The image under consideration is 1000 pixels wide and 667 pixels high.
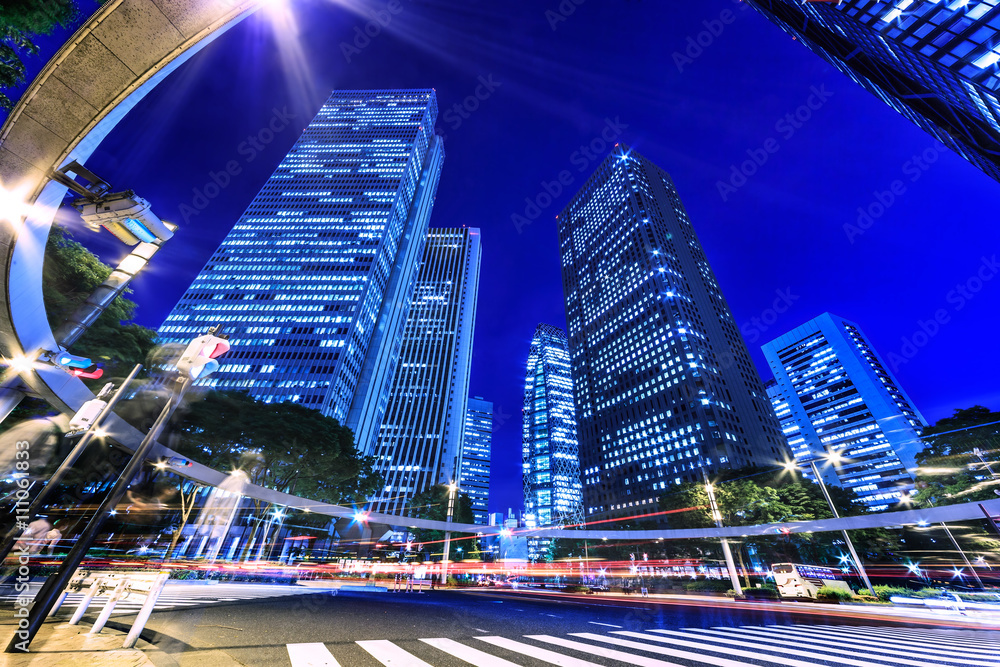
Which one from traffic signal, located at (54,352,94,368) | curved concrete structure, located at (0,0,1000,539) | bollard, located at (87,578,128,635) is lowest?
bollard, located at (87,578,128,635)

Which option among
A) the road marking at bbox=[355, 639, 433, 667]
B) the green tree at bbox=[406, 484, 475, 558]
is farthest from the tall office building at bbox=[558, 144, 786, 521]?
the road marking at bbox=[355, 639, 433, 667]

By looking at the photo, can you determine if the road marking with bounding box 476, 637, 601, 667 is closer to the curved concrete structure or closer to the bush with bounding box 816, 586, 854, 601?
the curved concrete structure

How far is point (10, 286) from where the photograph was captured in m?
7.01

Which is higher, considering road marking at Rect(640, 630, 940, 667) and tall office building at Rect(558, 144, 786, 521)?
tall office building at Rect(558, 144, 786, 521)

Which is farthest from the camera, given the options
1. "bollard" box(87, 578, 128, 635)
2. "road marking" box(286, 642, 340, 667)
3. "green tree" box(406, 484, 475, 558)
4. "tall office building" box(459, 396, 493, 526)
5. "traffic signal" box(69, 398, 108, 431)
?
"tall office building" box(459, 396, 493, 526)

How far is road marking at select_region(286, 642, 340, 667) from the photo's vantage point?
4594 millimetres

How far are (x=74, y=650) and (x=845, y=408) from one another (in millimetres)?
168694

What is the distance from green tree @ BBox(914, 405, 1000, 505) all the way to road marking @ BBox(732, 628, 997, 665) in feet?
125

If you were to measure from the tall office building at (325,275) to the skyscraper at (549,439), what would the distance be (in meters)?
87.4

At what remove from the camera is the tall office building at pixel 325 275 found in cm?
7112

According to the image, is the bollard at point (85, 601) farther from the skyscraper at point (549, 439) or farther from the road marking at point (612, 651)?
the skyscraper at point (549, 439)

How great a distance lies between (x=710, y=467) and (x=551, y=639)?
8498 cm

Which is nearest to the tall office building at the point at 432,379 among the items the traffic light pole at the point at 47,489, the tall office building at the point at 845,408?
the traffic light pole at the point at 47,489

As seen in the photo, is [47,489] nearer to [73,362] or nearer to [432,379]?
[73,362]
